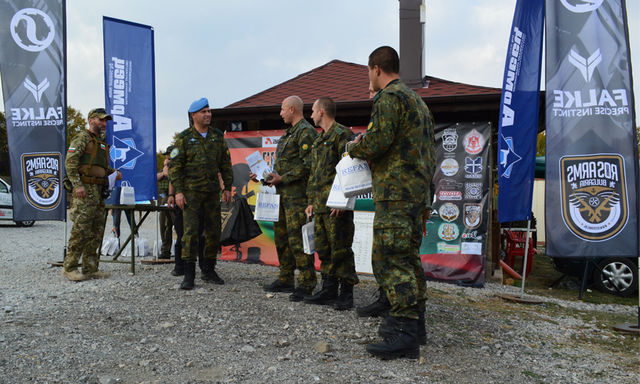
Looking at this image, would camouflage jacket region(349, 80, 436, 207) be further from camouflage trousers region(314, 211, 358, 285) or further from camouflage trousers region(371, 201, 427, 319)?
camouflage trousers region(314, 211, 358, 285)

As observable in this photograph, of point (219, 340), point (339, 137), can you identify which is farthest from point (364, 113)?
point (219, 340)

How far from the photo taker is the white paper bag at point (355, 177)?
3.41 m

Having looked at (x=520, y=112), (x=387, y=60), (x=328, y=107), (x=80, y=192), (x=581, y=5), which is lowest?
(x=80, y=192)

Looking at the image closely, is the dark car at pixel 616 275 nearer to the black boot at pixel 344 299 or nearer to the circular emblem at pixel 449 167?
the circular emblem at pixel 449 167

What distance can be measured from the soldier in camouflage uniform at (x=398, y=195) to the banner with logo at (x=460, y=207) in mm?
4221

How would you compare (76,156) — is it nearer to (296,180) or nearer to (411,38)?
(296,180)

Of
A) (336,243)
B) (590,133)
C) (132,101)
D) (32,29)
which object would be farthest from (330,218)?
(32,29)

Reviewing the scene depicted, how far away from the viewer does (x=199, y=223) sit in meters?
5.39

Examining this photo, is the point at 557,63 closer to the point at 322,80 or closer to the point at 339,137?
the point at 339,137

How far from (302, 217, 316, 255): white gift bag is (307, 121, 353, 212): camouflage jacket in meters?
0.18

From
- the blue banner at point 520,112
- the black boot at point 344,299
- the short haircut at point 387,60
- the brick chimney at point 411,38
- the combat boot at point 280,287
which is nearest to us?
the short haircut at point 387,60

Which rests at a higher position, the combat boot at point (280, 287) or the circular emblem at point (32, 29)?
the circular emblem at point (32, 29)

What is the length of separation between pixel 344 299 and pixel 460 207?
3494 millimetres

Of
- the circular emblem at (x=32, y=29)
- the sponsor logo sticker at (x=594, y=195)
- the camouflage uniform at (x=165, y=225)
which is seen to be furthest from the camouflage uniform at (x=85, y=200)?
the sponsor logo sticker at (x=594, y=195)
